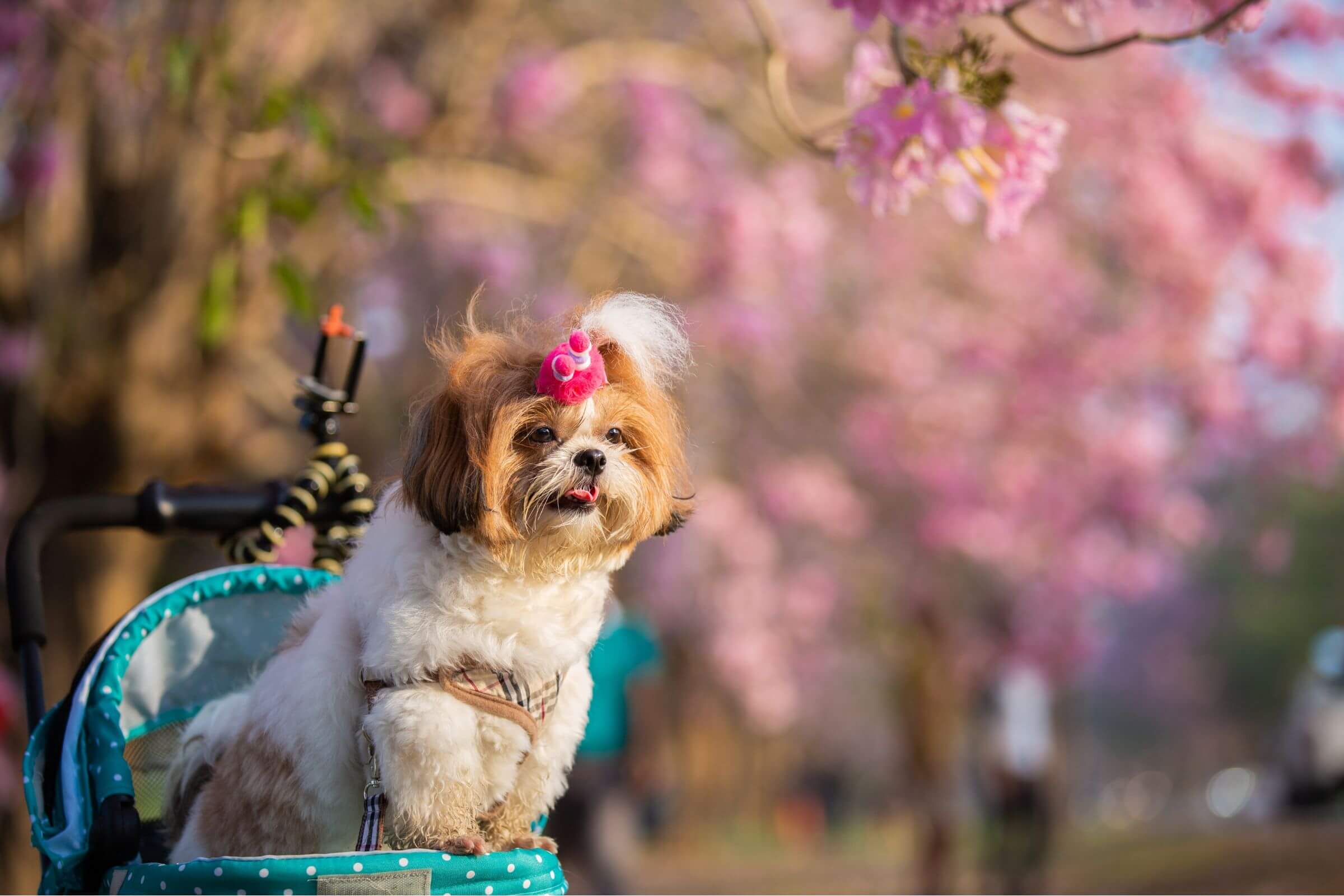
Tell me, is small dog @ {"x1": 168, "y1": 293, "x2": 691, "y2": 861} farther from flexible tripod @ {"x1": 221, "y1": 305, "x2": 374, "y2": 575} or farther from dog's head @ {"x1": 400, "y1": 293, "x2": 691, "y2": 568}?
flexible tripod @ {"x1": 221, "y1": 305, "x2": 374, "y2": 575}

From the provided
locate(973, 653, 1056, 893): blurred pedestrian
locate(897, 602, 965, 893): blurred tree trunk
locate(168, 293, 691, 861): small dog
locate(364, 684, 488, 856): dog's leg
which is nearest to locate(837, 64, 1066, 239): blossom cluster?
locate(168, 293, 691, 861): small dog

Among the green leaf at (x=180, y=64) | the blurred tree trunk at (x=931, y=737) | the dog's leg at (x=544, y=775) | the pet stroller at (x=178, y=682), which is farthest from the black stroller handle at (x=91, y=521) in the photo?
the blurred tree trunk at (x=931, y=737)

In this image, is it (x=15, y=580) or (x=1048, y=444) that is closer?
(x=15, y=580)

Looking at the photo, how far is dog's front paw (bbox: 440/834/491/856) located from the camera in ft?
5.97

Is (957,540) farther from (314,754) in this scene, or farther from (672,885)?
(314,754)

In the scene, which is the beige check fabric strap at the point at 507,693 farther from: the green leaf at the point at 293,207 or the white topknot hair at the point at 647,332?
the green leaf at the point at 293,207

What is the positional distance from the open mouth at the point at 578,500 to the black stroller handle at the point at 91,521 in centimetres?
110

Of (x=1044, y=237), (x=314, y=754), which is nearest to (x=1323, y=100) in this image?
(x=1044, y=237)

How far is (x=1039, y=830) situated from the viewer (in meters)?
9.70

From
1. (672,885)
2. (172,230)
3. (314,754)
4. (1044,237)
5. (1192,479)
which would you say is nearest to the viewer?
(314,754)

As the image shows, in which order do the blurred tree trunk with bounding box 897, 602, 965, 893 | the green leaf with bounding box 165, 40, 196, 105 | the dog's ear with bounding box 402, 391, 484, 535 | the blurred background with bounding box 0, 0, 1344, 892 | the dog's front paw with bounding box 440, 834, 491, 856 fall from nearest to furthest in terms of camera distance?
the dog's front paw with bounding box 440, 834, 491, 856, the dog's ear with bounding box 402, 391, 484, 535, the green leaf with bounding box 165, 40, 196, 105, the blurred background with bounding box 0, 0, 1344, 892, the blurred tree trunk with bounding box 897, 602, 965, 893

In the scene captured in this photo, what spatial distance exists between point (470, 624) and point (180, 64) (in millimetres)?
2209

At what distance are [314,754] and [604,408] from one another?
69cm

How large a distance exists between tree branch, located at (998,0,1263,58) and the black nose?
1.22 m
